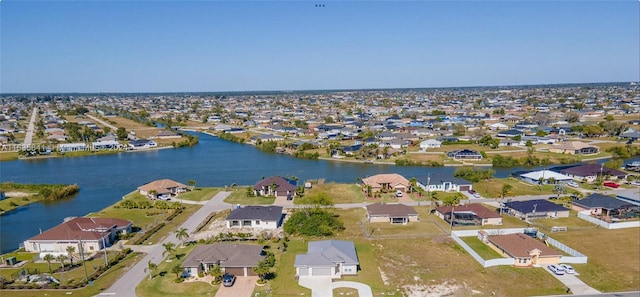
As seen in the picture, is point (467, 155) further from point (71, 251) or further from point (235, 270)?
point (71, 251)

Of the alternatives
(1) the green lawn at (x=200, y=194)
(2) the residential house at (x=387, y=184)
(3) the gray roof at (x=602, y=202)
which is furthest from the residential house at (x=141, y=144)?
(3) the gray roof at (x=602, y=202)

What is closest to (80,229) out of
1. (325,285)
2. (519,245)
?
(325,285)

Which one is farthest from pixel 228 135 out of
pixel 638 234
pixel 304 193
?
pixel 638 234

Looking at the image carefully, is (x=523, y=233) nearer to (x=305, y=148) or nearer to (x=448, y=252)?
(x=448, y=252)

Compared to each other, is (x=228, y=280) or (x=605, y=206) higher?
→ (x=605, y=206)

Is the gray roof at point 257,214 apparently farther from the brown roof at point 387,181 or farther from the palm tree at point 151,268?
the brown roof at point 387,181
